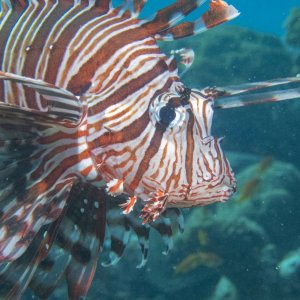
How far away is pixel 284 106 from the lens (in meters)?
11.8

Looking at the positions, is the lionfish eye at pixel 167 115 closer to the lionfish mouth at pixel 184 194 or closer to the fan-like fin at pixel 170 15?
the lionfish mouth at pixel 184 194

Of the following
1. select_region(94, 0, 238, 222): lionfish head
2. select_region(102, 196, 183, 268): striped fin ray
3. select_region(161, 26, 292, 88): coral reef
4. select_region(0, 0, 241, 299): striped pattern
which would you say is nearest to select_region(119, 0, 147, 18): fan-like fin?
select_region(0, 0, 241, 299): striped pattern

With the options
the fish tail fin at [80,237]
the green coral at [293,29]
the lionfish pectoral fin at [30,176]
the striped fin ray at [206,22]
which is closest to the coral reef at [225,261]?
the fish tail fin at [80,237]

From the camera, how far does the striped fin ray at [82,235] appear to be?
233cm

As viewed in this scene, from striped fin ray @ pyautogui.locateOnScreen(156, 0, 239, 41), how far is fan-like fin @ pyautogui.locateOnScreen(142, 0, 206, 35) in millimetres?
50

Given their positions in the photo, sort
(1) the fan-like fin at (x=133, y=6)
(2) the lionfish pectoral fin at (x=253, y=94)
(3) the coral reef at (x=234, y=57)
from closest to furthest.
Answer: (2) the lionfish pectoral fin at (x=253, y=94)
(1) the fan-like fin at (x=133, y=6)
(3) the coral reef at (x=234, y=57)

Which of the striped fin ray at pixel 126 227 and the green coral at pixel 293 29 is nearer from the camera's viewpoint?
the striped fin ray at pixel 126 227

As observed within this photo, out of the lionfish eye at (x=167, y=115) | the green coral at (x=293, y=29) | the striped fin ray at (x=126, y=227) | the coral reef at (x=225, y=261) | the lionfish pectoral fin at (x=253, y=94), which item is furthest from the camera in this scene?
the green coral at (x=293, y=29)

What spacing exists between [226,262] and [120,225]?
5273 mm

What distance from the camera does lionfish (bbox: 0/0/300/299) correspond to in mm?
1916

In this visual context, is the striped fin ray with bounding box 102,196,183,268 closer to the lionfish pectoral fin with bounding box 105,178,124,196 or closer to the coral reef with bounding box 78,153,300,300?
the lionfish pectoral fin with bounding box 105,178,124,196

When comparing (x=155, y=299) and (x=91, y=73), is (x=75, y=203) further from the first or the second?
(x=155, y=299)

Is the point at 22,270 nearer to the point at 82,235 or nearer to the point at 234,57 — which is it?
the point at 82,235

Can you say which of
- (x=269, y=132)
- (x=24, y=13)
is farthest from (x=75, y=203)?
(x=269, y=132)
